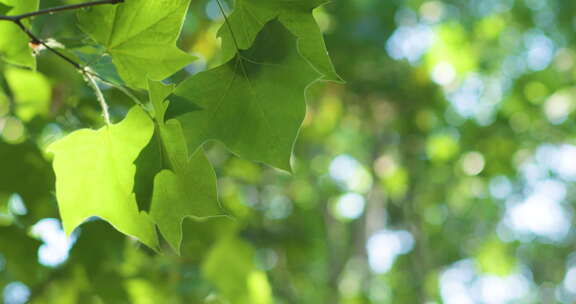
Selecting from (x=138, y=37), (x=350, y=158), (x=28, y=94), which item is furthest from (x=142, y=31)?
(x=350, y=158)

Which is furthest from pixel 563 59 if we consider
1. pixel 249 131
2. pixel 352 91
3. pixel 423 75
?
pixel 249 131

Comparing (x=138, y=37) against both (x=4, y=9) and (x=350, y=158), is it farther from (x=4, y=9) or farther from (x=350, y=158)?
(x=350, y=158)

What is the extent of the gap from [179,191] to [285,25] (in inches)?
9.4

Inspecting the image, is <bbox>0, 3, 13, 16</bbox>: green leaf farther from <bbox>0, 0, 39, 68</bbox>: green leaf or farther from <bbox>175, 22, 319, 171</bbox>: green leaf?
<bbox>175, 22, 319, 171</bbox>: green leaf

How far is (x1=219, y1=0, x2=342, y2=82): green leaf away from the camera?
2.38 ft

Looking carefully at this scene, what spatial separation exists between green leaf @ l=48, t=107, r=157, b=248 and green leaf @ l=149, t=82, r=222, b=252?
35 mm

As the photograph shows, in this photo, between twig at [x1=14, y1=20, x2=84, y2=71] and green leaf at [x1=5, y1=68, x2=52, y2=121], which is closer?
twig at [x1=14, y1=20, x2=84, y2=71]

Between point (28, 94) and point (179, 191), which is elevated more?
point (179, 191)

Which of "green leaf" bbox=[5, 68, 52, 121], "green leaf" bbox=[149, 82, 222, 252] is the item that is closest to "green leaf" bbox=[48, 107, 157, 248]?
"green leaf" bbox=[149, 82, 222, 252]

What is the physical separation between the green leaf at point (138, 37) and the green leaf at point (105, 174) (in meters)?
0.05

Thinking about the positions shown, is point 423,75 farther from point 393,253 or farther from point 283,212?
point 393,253

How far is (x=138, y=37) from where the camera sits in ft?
2.55

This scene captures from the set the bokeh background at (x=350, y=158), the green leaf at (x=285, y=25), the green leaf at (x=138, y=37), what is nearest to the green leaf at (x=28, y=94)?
the bokeh background at (x=350, y=158)

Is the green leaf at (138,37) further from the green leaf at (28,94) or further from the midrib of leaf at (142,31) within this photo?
the green leaf at (28,94)
